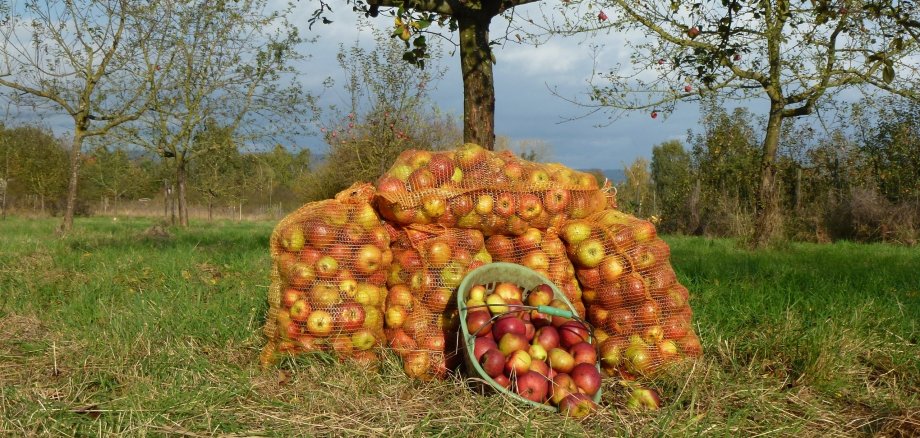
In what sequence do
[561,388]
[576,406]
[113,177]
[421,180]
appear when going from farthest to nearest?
[113,177], [421,180], [561,388], [576,406]

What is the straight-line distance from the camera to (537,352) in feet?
11.2

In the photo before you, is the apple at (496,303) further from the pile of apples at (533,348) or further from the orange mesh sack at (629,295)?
the orange mesh sack at (629,295)

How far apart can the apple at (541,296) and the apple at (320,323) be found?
1.11 metres

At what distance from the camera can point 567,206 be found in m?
4.11

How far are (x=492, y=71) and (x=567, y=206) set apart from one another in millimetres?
2481

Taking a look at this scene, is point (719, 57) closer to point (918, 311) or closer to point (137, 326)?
point (918, 311)

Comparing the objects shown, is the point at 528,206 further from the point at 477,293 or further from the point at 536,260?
the point at 477,293

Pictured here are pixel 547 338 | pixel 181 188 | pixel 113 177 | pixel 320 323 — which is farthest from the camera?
pixel 113 177

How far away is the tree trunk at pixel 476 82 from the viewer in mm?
6059

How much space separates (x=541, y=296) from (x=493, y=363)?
0.57m

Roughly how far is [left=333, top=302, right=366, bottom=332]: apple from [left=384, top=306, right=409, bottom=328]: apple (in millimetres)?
159

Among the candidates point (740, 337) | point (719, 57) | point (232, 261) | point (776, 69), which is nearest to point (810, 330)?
point (740, 337)

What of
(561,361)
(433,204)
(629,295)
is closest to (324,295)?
(433,204)

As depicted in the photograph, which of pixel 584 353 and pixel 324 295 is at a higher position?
pixel 324 295
